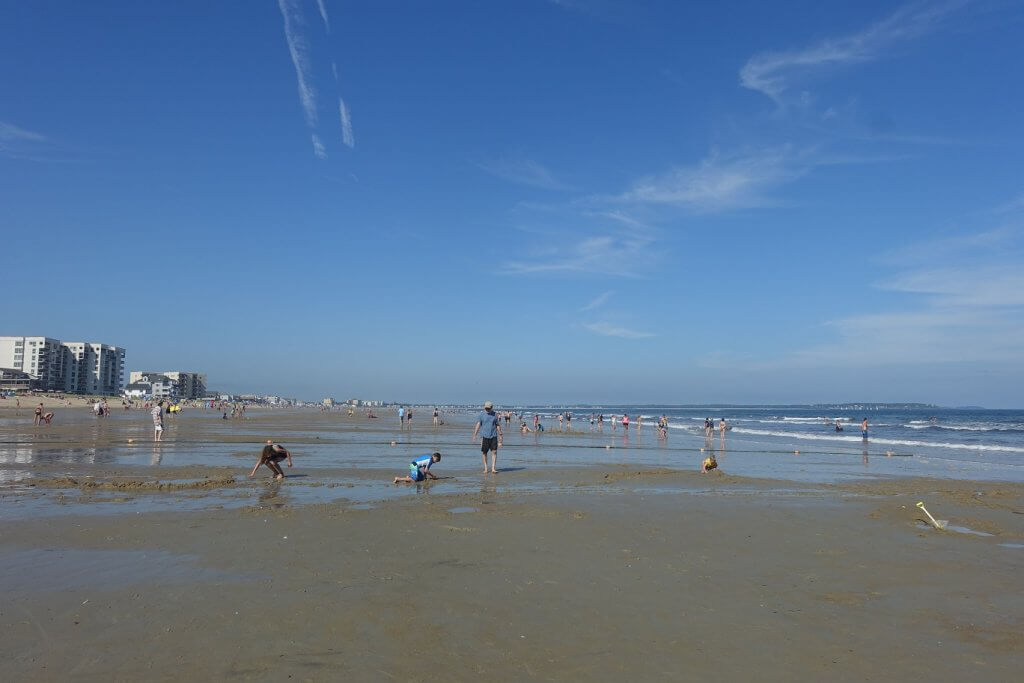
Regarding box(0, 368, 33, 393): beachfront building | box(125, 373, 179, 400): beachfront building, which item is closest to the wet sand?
box(0, 368, 33, 393): beachfront building

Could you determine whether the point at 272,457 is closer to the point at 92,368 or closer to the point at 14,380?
the point at 14,380

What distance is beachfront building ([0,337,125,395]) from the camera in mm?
141750

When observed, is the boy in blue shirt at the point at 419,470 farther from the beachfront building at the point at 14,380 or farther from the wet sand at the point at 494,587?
the beachfront building at the point at 14,380

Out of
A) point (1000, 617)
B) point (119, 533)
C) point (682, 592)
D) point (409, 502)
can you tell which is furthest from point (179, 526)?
point (1000, 617)

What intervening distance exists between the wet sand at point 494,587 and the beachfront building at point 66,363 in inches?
5971

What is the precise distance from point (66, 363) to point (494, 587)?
Result: 181 meters

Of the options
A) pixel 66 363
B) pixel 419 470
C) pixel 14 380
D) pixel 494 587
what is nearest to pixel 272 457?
pixel 419 470

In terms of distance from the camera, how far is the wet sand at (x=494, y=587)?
200 inches

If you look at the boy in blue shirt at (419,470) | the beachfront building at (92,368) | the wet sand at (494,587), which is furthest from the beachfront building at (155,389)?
the wet sand at (494,587)

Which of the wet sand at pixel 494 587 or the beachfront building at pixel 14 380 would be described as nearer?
the wet sand at pixel 494 587

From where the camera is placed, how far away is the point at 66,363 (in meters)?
151

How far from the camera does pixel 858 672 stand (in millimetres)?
5008

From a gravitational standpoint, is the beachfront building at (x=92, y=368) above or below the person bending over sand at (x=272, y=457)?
above

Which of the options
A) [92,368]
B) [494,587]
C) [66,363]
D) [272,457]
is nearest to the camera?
[494,587]
